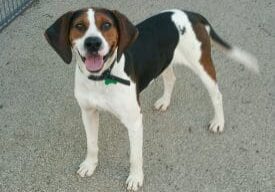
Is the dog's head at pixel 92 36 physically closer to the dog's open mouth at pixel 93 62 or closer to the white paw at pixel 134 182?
the dog's open mouth at pixel 93 62

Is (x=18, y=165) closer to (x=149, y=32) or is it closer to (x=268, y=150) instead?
(x=149, y=32)

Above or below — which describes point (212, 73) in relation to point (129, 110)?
below

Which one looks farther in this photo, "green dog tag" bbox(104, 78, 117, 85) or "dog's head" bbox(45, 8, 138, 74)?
"green dog tag" bbox(104, 78, 117, 85)

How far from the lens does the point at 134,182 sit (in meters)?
3.94

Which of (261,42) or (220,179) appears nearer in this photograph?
(220,179)

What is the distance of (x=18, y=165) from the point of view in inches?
165

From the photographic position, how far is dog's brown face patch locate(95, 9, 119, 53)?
3.16m

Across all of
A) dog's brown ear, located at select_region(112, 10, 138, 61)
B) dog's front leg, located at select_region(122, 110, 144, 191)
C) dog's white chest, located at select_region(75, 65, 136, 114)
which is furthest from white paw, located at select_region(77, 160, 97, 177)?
dog's brown ear, located at select_region(112, 10, 138, 61)

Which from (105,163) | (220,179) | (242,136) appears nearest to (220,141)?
(242,136)

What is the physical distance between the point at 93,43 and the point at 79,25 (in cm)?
19

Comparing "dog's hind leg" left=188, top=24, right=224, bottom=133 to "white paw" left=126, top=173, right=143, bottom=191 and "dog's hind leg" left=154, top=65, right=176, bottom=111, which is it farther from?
"white paw" left=126, top=173, right=143, bottom=191

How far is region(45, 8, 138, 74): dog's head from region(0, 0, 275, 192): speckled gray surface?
118cm

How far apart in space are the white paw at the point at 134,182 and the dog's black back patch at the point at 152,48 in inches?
26.3

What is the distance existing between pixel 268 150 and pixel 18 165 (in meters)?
2.09
